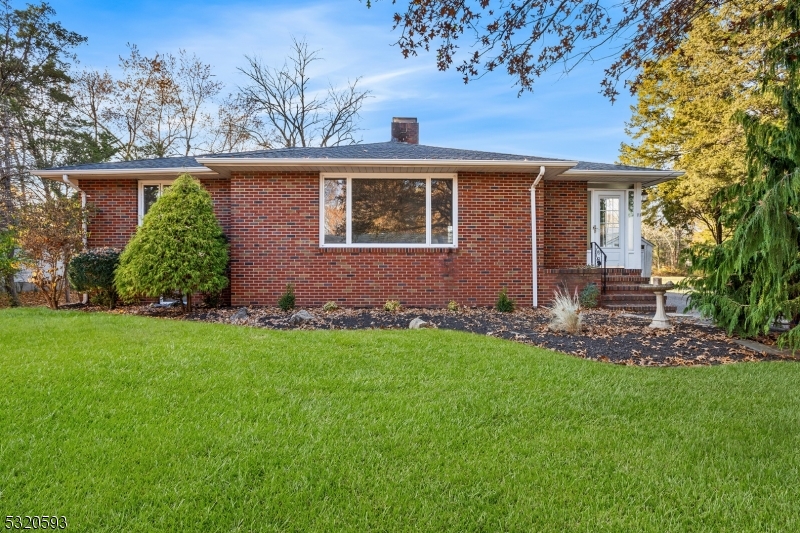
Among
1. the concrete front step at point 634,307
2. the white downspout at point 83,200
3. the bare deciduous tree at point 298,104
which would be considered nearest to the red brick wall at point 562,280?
the concrete front step at point 634,307

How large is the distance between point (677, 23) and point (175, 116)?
2108cm

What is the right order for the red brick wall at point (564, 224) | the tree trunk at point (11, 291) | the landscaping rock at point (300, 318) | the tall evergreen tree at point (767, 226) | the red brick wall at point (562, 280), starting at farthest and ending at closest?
1. the tree trunk at point (11, 291)
2. the red brick wall at point (564, 224)
3. the red brick wall at point (562, 280)
4. the landscaping rock at point (300, 318)
5. the tall evergreen tree at point (767, 226)

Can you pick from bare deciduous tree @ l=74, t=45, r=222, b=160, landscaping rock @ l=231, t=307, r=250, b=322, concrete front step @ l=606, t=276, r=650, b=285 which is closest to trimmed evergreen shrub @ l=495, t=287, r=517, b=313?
concrete front step @ l=606, t=276, r=650, b=285

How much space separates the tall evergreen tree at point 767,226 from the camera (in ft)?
10.8

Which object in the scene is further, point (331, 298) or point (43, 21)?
point (43, 21)

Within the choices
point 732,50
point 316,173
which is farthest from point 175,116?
point 732,50

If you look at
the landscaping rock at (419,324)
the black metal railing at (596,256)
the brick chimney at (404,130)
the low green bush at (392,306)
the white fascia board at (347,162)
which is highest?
the brick chimney at (404,130)

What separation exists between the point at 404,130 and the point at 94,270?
8.64 meters

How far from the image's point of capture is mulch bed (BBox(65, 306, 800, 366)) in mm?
5180

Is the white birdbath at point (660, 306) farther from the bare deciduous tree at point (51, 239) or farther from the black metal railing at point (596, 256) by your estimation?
the bare deciduous tree at point (51, 239)

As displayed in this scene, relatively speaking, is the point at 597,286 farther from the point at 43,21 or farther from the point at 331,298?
the point at 43,21

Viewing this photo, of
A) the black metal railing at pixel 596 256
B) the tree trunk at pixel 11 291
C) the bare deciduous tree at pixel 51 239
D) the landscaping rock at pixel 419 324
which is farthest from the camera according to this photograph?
the tree trunk at pixel 11 291

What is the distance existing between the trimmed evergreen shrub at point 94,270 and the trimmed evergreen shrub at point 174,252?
0.56 meters

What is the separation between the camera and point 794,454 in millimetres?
2648
